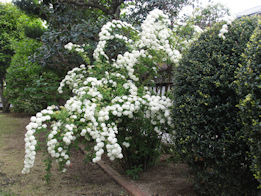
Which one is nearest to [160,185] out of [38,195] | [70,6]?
[38,195]

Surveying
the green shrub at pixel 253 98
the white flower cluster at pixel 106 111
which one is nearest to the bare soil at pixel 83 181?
the white flower cluster at pixel 106 111

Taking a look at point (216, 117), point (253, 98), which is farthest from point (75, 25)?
point (253, 98)

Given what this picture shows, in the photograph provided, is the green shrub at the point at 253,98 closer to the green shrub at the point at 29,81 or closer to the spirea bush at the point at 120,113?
the spirea bush at the point at 120,113

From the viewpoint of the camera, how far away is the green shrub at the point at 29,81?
6.02 m

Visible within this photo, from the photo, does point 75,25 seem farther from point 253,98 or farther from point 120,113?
point 253,98

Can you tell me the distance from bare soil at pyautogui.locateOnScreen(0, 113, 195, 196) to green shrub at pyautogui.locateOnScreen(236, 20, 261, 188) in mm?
1149

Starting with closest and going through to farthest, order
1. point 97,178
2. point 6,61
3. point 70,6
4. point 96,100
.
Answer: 1. point 96,100
2. point 97,178
3. point 70,6
4. point 6,61

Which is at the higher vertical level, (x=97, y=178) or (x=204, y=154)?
(x=204, y=154)

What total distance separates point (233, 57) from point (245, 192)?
127cm

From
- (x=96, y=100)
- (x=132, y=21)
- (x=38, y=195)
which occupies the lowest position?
(x=38, y=195)

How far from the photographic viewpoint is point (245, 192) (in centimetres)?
239

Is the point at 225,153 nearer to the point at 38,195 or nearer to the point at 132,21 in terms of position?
the point at 38,195

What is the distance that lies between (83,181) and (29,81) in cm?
603

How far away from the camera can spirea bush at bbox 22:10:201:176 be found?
2.74 meters
